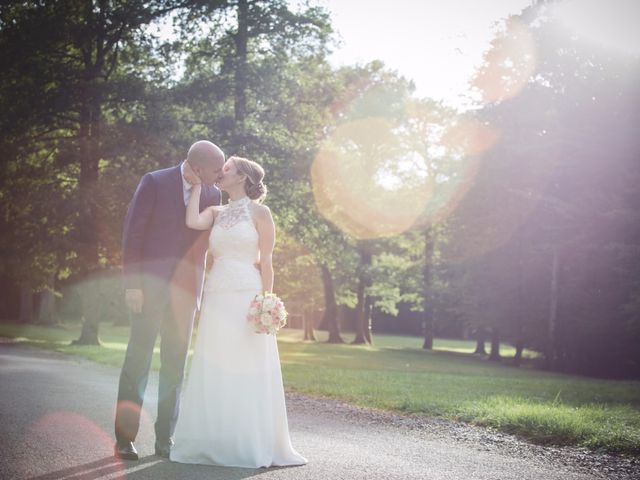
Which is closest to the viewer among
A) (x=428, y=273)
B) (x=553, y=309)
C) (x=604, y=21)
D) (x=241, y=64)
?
(x=604, y=21)

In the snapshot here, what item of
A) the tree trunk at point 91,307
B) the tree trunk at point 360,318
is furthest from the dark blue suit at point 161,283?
the tree trunk at point 360,318

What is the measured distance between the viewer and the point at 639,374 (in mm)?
22516

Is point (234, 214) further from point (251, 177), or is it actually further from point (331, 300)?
point (331, 300)

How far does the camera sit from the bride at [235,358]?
5488mm

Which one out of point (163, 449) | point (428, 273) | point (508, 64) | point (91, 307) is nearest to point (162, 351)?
point (163, 449)

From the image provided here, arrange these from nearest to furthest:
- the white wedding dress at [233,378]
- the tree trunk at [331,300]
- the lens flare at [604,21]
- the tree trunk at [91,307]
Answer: the white wedding dress at [233,378], the lens flare at [604,21], the tree trunk at [91,307], the tree trunk at [331,300]

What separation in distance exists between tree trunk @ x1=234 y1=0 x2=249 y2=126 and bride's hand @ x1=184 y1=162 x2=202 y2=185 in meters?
16.2

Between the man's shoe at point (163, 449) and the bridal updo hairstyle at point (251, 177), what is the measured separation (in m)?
2.09

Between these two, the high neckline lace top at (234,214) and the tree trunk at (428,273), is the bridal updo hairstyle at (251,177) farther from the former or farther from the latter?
the tree trunk at (428,273)

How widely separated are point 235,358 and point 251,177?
149 cm

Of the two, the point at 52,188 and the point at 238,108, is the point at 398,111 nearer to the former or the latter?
the point at 238,108

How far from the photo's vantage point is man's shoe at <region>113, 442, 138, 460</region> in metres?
5.30

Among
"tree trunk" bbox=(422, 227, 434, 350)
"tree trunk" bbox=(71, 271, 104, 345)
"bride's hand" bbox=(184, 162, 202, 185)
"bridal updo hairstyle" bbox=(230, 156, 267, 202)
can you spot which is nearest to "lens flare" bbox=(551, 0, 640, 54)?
"tree trunk" bbox=(71, 271, 104, 345)

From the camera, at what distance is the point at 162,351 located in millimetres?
5805
